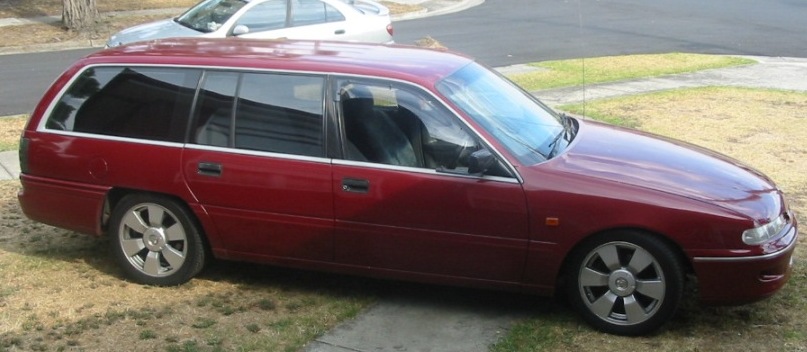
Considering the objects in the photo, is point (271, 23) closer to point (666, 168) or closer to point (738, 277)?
point (666, 168)

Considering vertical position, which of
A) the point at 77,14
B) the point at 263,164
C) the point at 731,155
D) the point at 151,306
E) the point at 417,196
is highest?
the point at 263,164

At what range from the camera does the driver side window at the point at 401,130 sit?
5777mm

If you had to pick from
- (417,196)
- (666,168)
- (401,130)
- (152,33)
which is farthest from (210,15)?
(666,168)

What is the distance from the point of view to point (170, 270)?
6.34m

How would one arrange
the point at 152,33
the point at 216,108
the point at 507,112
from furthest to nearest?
the point at 152,33
the point at 507,112
the point at 216,108

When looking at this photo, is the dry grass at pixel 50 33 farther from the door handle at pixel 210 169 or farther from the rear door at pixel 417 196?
the rear door at pixel 417 196

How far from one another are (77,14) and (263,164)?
1846 centimetres

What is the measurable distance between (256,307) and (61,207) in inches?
60.2

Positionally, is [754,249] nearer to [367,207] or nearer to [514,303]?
[514,303]

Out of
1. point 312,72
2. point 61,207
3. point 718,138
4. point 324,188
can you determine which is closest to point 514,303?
point 324,188

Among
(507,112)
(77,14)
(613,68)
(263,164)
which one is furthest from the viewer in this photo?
(77,14)

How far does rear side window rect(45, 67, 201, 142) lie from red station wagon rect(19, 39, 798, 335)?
1 centimetres

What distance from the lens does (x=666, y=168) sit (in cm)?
586

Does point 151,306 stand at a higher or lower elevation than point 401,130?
lower
